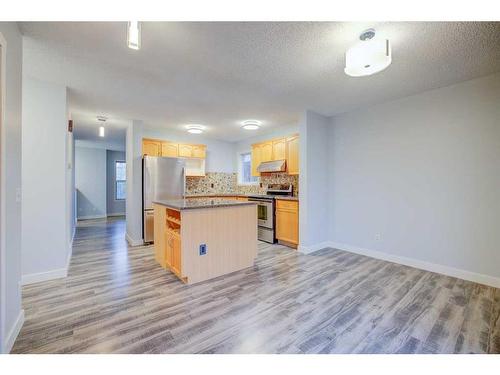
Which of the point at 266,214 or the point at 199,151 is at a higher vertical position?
the point at 199,151

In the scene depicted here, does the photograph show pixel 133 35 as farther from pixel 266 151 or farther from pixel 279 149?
pixel 266 151

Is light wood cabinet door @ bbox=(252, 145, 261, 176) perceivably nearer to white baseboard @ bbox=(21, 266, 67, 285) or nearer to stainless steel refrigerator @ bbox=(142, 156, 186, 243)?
stainless steel refrigerator @ bbox=(142, 156, 186, 243)

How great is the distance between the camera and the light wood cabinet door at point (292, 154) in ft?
14.8

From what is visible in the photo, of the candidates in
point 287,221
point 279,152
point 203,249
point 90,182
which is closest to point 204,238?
point 203,249

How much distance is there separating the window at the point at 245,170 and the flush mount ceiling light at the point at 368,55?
4.37 m

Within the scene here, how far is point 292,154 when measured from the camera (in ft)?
15.1

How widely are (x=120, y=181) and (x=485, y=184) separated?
31.8 ft

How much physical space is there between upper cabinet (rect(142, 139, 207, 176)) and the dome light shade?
4193mm

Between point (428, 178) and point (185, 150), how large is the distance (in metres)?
4.73

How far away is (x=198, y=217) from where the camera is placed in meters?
2.68

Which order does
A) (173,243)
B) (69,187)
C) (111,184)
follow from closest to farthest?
(173,243)
(69,187)
(111,184)

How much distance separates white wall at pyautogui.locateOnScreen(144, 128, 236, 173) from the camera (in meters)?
5.36

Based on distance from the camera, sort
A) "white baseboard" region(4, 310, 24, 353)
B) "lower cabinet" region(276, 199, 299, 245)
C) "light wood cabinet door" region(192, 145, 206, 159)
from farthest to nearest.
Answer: "light wood cabinet door" region(192, 145, 206, 159) < "lower cabinet" region(276, 199, 299, 245) < "white baseboard" region(4, 310, 24, 353)

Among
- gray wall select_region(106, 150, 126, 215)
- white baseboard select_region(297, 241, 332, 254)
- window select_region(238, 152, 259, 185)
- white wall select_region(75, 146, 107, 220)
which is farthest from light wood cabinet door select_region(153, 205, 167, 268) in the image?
gray wall select_region(106, 150, 126, 215)
